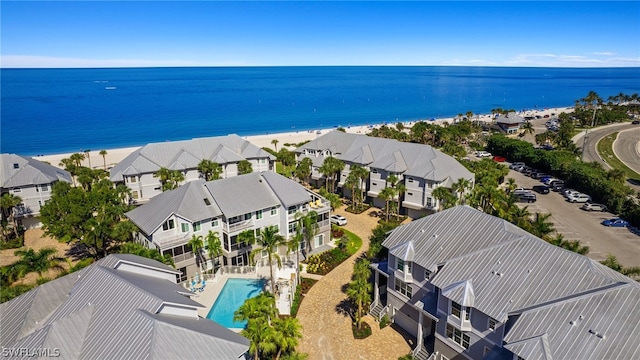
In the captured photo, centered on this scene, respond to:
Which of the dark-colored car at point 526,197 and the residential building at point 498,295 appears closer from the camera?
the residential building at point 498,295

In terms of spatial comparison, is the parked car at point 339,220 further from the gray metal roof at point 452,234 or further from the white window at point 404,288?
the white window at point 404,288

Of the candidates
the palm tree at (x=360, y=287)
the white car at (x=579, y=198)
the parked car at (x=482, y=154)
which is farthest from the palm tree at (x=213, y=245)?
the parked car at (x=482, y=154)

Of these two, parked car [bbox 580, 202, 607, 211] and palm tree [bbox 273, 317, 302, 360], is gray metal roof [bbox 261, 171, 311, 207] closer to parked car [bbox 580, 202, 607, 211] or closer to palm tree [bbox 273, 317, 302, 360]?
palm tree [bbox 273, 317, 302, 360]

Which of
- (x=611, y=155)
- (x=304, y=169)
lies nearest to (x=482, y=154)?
(x=611, y=155)

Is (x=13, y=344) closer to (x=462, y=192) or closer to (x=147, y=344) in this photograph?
(x=147, y=344)

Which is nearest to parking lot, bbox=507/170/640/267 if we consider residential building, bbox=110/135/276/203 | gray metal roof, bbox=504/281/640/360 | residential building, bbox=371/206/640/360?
residential building, bbox=371/206/640/360
